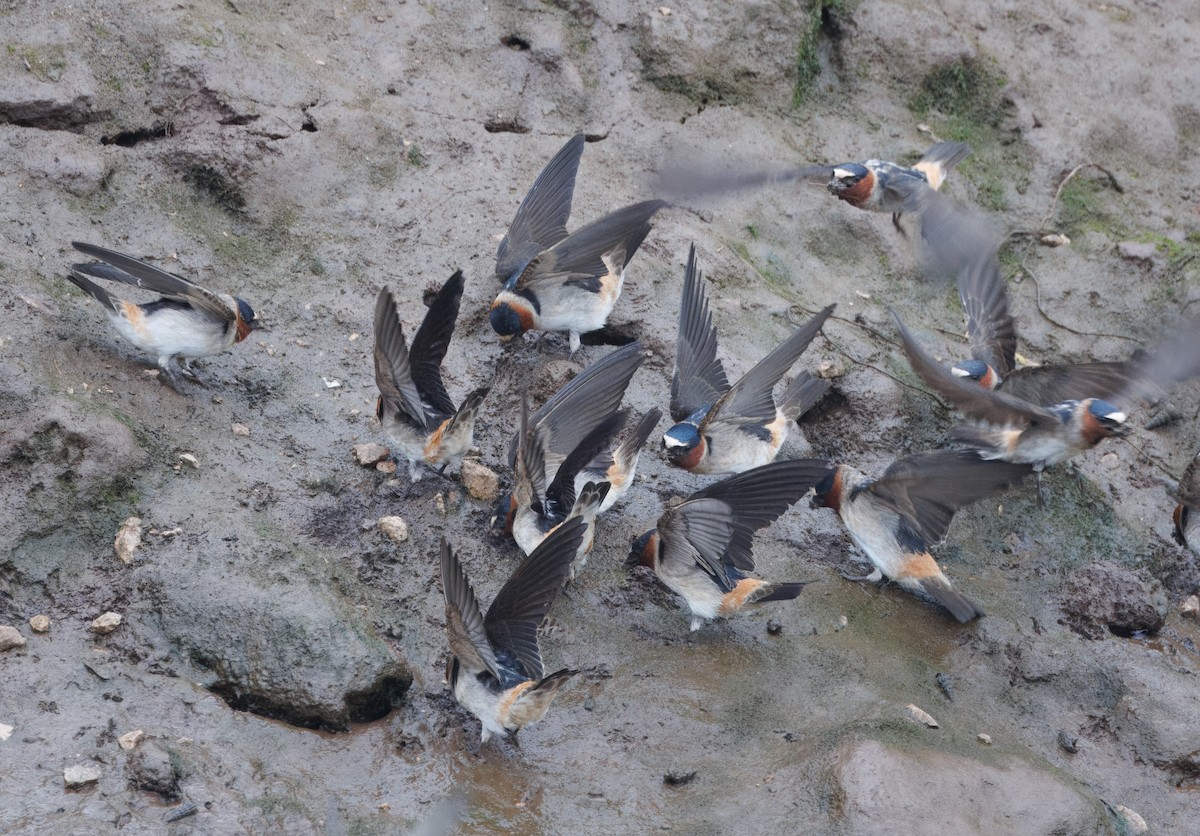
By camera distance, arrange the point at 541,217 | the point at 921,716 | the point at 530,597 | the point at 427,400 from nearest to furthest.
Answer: the point at 530,597 → the point at 921,716 → the point at 427,400 → the point at 541,217

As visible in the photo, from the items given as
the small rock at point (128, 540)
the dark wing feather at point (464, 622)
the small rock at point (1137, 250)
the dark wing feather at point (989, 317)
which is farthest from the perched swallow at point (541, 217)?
→ the small rock at point (1137, 250)

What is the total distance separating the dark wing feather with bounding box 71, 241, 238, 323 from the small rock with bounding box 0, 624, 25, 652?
188 cm

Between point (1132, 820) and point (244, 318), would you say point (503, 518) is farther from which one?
point (1132, 820)

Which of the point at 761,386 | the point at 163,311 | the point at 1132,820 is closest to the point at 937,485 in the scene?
the point at 761,386

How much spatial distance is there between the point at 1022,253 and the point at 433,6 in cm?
457

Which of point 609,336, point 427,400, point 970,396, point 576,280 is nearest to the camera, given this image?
point 970,396

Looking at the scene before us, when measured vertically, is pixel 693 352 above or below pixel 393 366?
below

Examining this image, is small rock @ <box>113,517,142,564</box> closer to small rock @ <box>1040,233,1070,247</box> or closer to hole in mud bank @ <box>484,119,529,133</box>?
hole in mud bank @ <box>484,119,529,133</box>

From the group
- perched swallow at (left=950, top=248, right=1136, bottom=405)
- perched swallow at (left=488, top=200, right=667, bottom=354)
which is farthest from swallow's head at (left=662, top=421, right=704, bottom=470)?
perched swallow at (left=950, top=248, right=1136, bottom=405)

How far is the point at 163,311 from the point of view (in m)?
5.89

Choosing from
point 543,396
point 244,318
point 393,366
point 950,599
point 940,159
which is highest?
point 940,159

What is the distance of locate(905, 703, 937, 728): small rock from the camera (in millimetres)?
5031

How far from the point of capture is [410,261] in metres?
7.25

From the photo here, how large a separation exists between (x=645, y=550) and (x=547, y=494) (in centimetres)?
54
